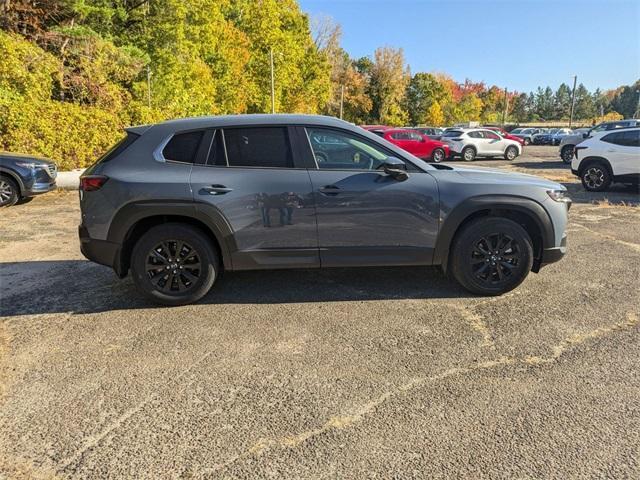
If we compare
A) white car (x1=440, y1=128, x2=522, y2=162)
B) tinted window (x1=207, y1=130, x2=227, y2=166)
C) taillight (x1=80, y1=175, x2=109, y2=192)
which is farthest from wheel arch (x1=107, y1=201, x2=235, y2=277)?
white car (x1=440, y1=128, x2=522, y2=162)

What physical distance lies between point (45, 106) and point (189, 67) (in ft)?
46.0

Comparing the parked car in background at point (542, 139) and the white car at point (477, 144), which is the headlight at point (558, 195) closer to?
the white car at point (477, 144)

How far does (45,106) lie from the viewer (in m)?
12.7

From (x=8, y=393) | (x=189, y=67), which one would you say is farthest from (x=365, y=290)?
(x=189, y=67)

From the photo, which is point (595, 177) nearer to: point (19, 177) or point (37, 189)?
point (37, 189)

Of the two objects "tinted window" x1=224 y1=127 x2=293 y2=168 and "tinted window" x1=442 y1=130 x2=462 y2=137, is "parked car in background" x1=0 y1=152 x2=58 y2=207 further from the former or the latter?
"tinted window" x1=442 y1=130 x2=462 y2=137

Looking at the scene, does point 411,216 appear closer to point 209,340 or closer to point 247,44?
point 209,340

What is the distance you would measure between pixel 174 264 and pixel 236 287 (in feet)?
2.53

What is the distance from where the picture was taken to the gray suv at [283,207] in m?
4.13

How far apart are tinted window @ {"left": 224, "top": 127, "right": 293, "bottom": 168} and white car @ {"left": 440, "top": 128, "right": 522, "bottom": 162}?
1866 cm

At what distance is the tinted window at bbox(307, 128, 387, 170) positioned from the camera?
4.29 m

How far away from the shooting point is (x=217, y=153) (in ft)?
13.9

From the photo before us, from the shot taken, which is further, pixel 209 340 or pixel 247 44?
pixel 247 44

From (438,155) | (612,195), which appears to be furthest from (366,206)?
(438,155)
